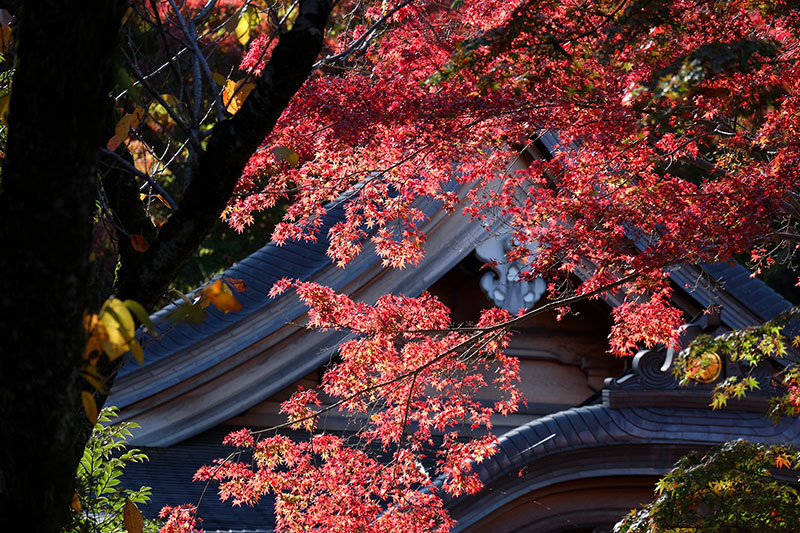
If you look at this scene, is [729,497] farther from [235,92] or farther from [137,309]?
[137,309]

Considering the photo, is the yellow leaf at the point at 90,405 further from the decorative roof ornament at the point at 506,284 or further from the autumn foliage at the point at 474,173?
the decorative roof ornament at the point at 506,284

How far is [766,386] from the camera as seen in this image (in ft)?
25.0

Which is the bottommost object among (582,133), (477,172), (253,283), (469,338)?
(469,338)

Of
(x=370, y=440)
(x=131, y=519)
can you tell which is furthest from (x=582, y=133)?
(x=131, y=519)

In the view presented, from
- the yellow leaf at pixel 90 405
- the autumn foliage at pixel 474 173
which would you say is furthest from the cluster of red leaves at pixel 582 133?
the yellow leaf at pixel 90 405

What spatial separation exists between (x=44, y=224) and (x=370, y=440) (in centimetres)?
421

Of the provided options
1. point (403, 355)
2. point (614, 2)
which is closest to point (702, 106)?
point (614, 2)

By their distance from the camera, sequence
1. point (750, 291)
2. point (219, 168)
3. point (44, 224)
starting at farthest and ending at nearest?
point (750, 291), point (219, 168), point (44, 224)

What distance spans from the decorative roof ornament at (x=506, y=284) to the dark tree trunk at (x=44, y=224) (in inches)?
225

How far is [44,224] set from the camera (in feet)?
7.84

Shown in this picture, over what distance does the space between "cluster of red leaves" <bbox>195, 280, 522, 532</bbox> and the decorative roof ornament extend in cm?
131

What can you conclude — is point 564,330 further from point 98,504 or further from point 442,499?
point 98,504

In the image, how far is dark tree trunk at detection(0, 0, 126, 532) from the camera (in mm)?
2393

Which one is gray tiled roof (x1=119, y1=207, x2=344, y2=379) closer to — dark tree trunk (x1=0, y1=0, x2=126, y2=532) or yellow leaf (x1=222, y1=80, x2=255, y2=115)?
yellow leaf (x1=222, y1=80, x2=255, y2=115)
